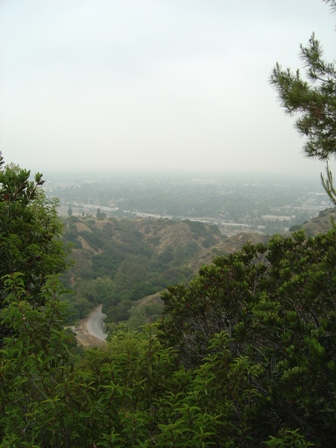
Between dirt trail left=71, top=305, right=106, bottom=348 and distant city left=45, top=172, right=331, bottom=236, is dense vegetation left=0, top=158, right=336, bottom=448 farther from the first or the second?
distant city left=45, top=172, right=331, bottom=236

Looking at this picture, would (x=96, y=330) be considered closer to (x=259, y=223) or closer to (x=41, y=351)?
(x=41, y=351)

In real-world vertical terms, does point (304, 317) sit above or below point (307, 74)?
below

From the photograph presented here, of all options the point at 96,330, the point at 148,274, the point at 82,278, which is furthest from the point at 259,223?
the point at 96,330

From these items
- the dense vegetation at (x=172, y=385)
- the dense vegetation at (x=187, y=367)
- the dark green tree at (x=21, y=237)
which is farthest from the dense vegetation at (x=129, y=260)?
the dense vegetation at (x=172, y=385)

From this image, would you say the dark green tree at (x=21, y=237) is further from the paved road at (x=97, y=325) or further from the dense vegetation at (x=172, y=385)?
the paved road at (x=97, y=325)

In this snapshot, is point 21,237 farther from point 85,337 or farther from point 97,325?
point 97,325

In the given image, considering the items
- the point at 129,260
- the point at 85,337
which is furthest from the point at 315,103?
the point at 129,260
